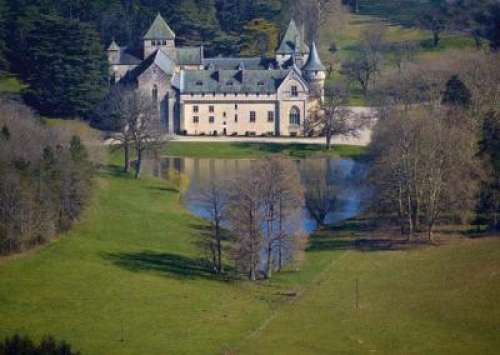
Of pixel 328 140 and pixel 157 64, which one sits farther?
pixel 157 64

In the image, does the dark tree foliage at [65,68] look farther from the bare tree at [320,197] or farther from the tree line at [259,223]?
the tree line at [259,223]

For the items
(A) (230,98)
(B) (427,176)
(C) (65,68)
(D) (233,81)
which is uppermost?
(C) (65,68)

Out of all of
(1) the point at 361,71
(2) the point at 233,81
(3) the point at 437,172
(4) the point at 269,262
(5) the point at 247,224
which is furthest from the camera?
(1) the point at 361,71

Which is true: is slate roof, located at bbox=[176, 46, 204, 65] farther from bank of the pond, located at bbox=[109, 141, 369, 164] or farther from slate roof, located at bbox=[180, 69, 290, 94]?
bank of the pond, located at bbox=[109, 141, 369, 164]

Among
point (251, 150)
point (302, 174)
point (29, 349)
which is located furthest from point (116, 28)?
point (29, 349)

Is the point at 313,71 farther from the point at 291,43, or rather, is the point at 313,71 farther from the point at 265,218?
the point at 265,218

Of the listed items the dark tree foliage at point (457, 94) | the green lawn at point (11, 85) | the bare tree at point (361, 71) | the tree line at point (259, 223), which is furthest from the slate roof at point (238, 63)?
the tree line at point (259, 223)

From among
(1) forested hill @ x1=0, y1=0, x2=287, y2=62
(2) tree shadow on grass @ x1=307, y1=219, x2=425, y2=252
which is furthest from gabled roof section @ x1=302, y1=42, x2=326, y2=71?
(2) tree shadow on grass @ x1=307, y1=219, x2=425, y2=252
